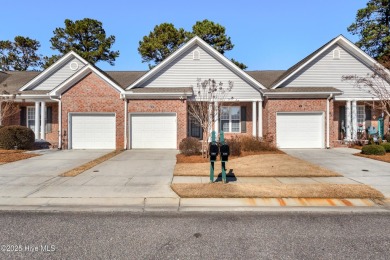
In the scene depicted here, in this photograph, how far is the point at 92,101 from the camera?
1655cm

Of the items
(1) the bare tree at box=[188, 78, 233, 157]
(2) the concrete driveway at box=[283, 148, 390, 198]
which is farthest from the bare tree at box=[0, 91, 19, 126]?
(2) the concrete driveway at box=[283, 148, 390, 198]

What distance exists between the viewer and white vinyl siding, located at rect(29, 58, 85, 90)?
64.9 ft

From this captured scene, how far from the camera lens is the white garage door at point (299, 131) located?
17.0m

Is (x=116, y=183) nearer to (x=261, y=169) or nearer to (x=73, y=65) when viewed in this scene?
(x=261, y=169)

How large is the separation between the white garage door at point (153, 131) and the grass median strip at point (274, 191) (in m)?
9.69

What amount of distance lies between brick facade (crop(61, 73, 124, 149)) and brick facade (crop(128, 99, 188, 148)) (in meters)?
0.90

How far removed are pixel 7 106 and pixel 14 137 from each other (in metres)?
3.43

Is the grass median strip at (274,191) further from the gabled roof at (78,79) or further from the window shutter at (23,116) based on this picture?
the window shutter at (23,116)

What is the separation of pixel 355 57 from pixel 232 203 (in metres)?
17.7

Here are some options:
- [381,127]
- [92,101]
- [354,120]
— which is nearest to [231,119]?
[354,120]

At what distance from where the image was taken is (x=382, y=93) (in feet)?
57.9

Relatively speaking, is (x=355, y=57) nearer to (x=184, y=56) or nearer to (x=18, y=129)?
(x=184, y=56)

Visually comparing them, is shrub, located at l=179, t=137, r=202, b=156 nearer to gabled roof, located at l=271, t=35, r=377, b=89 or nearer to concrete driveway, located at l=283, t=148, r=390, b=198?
concrete driveway, located at l=283, t=148, r=390, b=198

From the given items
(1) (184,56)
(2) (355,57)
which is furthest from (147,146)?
(2) (355,57)
